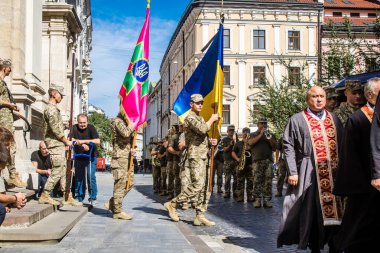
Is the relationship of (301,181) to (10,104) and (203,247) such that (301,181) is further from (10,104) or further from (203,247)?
(10,104)

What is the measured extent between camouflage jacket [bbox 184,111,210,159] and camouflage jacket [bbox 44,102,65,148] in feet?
7.14

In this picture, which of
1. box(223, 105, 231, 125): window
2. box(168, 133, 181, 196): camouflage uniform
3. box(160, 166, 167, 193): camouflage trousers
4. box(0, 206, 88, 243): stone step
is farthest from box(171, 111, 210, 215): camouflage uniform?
box(223, 105, 231, 125): window

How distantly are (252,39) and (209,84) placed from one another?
45940 mm

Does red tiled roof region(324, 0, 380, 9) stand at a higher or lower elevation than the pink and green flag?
higher

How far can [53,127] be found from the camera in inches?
400

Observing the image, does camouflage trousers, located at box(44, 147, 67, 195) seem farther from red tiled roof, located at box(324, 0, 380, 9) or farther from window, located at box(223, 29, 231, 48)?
red tiled roof, located at box(324, 0, 380, 9)

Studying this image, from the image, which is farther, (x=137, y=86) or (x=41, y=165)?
(x=41, y=165)

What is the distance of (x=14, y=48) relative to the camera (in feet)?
41.2

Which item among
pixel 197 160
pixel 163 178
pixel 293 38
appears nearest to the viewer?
pixel 197 160

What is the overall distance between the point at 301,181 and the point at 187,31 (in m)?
55.6

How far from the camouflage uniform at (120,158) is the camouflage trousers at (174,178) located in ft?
15.2

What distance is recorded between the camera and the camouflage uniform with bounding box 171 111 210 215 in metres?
9.74

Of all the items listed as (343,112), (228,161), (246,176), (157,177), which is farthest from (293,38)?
(343,112)

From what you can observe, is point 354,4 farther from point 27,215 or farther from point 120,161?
point 27,215
